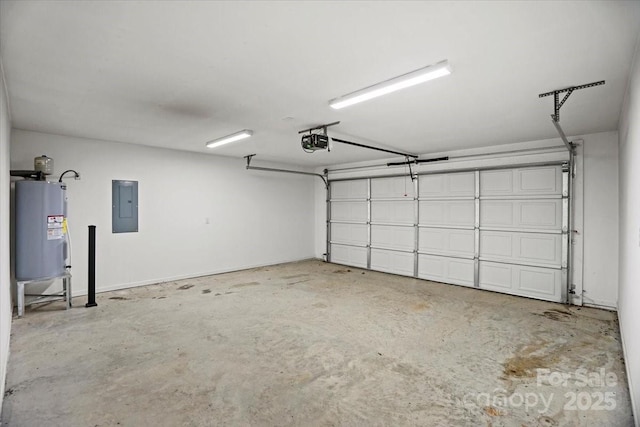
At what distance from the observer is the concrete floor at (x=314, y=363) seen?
2.23 metres

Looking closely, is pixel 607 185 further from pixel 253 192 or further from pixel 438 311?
pixel 253 192

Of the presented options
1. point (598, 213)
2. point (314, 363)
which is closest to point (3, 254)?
point (314, 363)

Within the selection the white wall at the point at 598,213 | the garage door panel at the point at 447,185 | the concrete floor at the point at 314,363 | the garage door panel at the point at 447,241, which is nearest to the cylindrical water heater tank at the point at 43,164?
the concrete floor at the point at 314,363

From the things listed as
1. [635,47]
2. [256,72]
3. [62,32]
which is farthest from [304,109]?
[635,47]

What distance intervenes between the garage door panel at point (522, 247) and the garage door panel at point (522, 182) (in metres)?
0.69

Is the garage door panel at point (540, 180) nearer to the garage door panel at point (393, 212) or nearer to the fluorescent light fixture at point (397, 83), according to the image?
the garage door panel at point (393, 212)

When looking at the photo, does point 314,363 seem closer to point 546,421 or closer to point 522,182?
point 546,421

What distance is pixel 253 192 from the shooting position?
24.3ft

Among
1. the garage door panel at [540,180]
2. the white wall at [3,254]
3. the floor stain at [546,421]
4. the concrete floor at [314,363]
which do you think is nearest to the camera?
the floor stain at [546,421]

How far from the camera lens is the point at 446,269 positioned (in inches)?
244

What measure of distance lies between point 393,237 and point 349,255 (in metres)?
1.38

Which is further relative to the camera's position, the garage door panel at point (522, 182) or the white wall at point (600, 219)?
the garage door panel at point (522, 182)

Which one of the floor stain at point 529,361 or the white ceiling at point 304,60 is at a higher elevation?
the white ceiling at point 304,60

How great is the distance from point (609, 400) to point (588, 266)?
2.94 m
